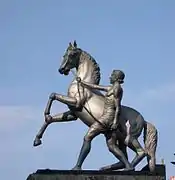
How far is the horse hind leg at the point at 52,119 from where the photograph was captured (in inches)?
544

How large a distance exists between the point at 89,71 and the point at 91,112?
0.98m

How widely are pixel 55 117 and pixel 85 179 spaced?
5.82 feet

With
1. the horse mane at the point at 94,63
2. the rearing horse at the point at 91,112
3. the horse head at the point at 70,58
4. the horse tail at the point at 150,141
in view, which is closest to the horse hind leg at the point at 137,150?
the rearing horse at the point at 91,112

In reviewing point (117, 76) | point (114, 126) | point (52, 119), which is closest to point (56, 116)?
point (52, 119)


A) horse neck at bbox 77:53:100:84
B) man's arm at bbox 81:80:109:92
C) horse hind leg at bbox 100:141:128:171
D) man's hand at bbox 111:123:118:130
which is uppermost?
horse neck at bbox 77:53:100:84

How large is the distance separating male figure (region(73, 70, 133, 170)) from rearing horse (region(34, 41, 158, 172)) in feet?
0.52

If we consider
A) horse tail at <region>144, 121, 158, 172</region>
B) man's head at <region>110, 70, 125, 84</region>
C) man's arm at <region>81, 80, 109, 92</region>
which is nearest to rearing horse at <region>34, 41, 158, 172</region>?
horse tail at <region>144, 121, 158, 172</region>

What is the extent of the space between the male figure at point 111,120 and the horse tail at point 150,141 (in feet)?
1.69

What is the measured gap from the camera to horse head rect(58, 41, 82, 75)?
14102 millimetres

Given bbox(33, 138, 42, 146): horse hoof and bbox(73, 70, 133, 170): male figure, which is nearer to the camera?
bbox(73, 70, 133, 170): male figure

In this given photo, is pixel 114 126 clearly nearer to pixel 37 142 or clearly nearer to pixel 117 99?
pixel 117 99

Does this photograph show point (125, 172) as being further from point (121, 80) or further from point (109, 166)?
point (121, 80)

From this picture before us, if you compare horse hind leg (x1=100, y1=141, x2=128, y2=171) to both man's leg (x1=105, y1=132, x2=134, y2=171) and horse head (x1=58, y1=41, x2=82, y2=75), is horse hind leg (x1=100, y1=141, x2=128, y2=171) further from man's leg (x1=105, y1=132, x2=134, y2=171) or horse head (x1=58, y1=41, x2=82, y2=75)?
horse head (x1=58, y1=41, x2=82, y2=75)

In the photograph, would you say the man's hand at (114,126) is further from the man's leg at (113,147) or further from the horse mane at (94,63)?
the horse mane at (94,63)
